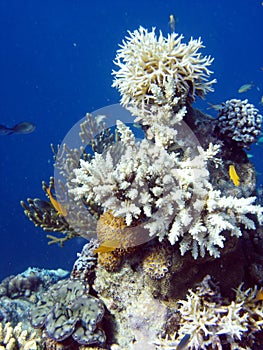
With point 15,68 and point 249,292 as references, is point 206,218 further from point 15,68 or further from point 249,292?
point 15,68

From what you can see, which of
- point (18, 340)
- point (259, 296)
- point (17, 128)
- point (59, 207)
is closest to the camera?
point (259, 296)

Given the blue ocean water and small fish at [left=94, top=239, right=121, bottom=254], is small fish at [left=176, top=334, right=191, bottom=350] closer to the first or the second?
small fish at [left=94, top=239, right=121, bottom=254]

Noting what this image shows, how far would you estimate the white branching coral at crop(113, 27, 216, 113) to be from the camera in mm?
3270

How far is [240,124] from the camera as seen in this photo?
12.4ft

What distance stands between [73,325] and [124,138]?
2.00 meters

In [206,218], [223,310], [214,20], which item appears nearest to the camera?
[206,218]

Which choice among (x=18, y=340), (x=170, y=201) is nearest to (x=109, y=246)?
(x=170, y=201)

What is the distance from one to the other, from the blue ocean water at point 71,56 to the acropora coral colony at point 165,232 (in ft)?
136

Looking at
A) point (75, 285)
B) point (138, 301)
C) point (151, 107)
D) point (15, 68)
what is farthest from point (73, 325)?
point (15, 68)

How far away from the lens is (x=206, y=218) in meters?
2.70

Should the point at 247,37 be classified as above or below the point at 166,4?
below

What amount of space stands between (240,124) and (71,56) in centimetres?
7540

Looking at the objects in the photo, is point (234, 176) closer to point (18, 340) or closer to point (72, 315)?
point (72, 315)

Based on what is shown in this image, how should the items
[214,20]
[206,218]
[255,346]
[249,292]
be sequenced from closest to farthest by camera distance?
[206,218] → [255,346] → [249,292] → [214,20]
